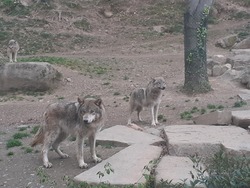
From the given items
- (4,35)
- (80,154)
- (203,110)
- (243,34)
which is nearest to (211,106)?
(203,110)

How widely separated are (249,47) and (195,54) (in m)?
8.75

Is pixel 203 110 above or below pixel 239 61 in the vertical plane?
below

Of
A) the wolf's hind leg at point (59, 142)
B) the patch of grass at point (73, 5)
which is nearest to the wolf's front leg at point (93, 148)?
the wolf's hind leg at point (59, 142)

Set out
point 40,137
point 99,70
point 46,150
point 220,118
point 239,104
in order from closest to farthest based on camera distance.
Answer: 1. point 46,150
2. point 40,137
3. point 220,118
4. point 239,104
5. point 99,70

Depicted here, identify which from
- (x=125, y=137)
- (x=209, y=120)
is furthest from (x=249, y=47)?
(x=125, y=137)

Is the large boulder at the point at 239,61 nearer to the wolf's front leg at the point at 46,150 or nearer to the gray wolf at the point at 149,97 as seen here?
the gray wolf at the point at 149,97

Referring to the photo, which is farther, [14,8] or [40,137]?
[14,8]

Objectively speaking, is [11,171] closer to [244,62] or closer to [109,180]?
[109,180]

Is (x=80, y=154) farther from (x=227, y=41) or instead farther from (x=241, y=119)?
(x=227, y=41)

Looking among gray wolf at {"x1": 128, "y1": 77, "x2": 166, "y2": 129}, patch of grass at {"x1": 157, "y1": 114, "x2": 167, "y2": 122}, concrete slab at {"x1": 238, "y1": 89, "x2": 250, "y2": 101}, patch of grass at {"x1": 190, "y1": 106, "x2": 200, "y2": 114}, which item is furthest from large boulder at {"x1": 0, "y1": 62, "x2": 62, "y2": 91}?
concrete slab at {"x1": 238, "y1": 89, "x2": 250, "y2": 101}

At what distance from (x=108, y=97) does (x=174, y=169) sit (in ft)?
24.6

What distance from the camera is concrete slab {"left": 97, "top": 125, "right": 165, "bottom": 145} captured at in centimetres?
876

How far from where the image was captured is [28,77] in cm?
1526

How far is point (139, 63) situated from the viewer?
19.2 metres
